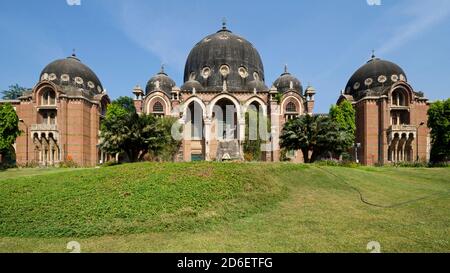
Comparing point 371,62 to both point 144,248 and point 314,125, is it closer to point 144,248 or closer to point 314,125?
point 314,125

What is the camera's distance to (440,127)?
99.9ft

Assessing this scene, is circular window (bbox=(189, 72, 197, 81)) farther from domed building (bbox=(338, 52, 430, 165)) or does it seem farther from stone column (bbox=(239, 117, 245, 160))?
domed building (bbox=(338, 52, 430, 165))

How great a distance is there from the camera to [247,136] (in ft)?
111

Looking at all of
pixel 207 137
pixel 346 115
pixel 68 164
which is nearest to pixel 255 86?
pixel 207 137

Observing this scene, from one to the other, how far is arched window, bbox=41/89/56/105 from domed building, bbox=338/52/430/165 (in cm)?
4332

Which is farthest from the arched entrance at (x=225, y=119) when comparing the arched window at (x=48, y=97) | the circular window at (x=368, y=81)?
the arched window at (x=48, y=97)

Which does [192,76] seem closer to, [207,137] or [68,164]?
[207,137]

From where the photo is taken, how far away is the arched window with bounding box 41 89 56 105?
119 ft

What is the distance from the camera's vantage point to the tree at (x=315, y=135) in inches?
943

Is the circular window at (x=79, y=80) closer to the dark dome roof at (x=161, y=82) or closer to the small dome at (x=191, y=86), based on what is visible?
the dark dome roof at (x=161, y=82)

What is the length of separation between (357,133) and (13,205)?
40.6 m

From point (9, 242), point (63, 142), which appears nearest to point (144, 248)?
point (9, 242)

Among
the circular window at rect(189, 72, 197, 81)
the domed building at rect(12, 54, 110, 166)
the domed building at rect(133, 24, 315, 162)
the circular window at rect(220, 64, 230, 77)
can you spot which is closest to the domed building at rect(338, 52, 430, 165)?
the domed building at rect(133, 24, 315, 162)

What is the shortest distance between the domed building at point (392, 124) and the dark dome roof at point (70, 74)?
134 ft
